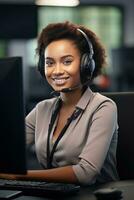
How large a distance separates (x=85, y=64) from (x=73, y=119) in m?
0.21

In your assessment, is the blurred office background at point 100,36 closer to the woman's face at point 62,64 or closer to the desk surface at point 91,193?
the woman's face at point 62,64

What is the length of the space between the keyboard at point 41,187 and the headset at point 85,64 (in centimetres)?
44

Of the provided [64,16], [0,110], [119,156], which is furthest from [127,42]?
[0,110]

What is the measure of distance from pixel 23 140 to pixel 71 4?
6872 mm

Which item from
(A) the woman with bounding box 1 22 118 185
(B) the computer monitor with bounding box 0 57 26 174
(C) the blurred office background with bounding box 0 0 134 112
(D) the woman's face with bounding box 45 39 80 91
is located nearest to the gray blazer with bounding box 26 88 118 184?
(A) the woman with bounding box 1 22 118 185

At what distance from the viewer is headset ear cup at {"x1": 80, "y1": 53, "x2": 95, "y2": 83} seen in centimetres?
194

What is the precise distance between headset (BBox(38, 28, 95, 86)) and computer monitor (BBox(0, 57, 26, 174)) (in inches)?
19.8

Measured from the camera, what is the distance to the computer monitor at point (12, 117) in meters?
1.46

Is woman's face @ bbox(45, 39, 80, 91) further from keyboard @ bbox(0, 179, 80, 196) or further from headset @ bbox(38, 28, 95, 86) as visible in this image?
keyboard @ bbox(0, 179, 80, 196)

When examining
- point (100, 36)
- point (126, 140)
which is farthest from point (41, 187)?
A: point (100, 36)

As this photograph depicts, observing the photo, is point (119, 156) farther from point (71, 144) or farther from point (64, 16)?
point (64, 16)

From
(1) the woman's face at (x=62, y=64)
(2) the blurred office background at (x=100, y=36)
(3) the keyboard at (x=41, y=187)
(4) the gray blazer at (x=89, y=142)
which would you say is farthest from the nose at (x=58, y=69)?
(2) the blurred office background at (x=100, y=36)

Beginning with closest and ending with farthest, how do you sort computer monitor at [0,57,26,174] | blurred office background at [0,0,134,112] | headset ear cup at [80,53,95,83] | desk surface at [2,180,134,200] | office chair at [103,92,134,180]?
1. computer monitor at [0,57,26,174]
2. desk surface at [2,180,134,200]
3. headset ear cup at [80,53,95,83]
4. office chair at [103,92,134,180]
5. blurred office background at [0,0,134,112]

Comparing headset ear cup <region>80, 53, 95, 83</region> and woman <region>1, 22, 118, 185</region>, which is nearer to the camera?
woman <region>1, 22, 118, 185</region>
